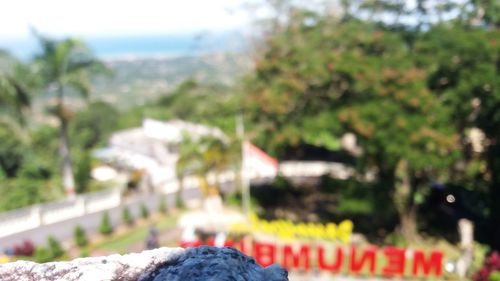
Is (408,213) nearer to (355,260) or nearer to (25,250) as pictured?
(355,260)

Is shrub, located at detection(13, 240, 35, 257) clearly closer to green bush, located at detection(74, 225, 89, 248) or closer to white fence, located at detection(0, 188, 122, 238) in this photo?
green bush, located at detection(74, 225, 89, 248)

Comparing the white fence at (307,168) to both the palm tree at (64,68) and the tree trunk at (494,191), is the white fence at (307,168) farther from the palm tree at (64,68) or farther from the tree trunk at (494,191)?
the tree trunk at (494,191)

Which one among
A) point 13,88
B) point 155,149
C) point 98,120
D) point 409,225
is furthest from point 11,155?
point 98,120

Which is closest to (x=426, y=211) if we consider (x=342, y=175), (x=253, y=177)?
(x=342, y=175)

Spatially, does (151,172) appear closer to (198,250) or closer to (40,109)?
(40,109)

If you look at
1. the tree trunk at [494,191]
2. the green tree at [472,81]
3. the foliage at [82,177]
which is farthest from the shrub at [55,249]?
the tree trunk at [494,191]

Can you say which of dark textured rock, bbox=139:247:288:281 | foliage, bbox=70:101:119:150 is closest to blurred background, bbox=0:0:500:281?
dark textured rock, bbox=139:247:288:281
